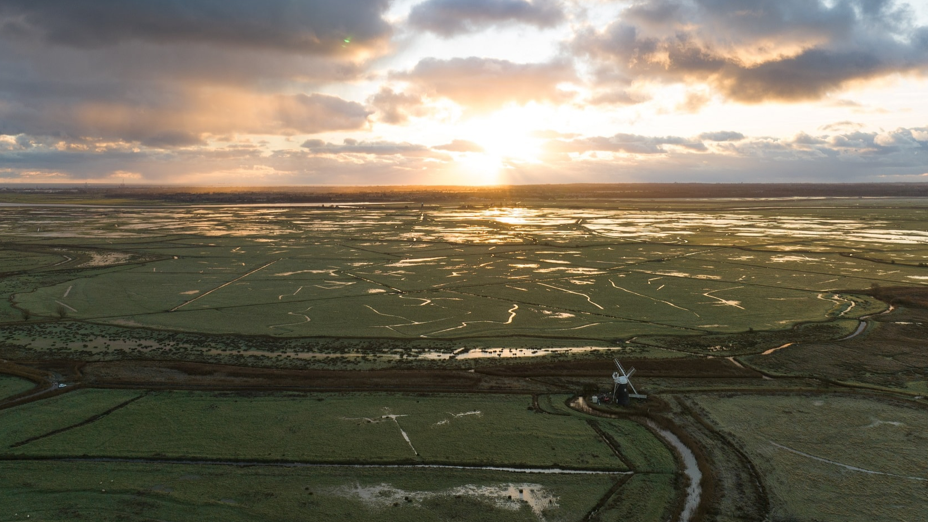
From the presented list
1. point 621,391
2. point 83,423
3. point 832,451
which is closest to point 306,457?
point 83,423

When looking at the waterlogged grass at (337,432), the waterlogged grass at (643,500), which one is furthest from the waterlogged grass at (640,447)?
the waterlogged grass at (337,432)

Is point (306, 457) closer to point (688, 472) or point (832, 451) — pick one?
point (688, 472)

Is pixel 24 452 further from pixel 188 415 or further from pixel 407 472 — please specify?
pixel 407 472

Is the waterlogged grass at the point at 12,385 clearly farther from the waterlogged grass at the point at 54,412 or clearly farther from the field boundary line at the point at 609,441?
the field boundary line at the point at 609,441

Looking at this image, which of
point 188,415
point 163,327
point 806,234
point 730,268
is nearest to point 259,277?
point 163,327

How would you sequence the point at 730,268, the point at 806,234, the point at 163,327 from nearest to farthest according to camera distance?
the point at 163,327
the point at 730,268
the point at 806,234

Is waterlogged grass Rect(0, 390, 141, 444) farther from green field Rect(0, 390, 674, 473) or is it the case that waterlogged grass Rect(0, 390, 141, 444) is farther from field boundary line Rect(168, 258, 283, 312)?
field boundary line Rect(168, 258, 283, 312)
